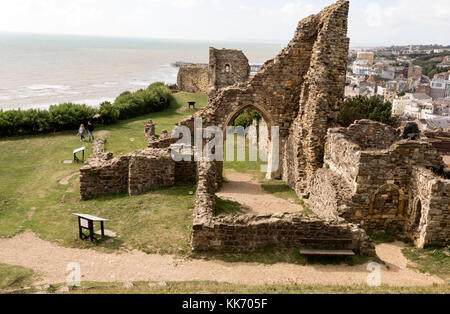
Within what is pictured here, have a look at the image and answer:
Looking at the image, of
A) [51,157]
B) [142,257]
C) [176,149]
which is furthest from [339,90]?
[51,157]

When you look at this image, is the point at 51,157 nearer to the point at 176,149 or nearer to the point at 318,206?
the point at 176,149

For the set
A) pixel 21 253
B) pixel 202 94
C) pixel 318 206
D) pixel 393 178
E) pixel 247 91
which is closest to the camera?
pixel 21 253

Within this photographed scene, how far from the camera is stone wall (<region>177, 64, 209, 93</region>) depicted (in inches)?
2047

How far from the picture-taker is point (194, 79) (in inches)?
2073

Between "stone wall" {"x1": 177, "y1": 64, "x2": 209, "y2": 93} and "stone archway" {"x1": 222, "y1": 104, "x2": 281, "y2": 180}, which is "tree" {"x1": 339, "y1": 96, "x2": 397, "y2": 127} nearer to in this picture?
"stone archway" {"x1": 222, "y1": 104, "x2": 281, "y2": 180}

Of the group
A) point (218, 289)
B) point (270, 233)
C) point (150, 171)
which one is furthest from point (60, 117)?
point (218, 289)

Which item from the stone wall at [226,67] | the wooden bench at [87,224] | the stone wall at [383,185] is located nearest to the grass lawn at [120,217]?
the wooden bench at [87,224]

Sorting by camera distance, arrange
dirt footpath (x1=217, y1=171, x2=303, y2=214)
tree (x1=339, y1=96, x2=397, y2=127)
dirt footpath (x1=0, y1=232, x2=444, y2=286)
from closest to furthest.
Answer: dirt footpath (x1=0, y1=232, x2=444, y2=286) → dirt footpath (x1=217, y1=171, x2=303, y2=214) → tree (x1=339, y1=96, x2=397, y2=127)

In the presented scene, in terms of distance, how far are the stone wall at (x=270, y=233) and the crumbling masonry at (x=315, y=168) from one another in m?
0.03

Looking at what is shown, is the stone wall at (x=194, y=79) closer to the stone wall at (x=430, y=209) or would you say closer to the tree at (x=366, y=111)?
the tree at (x=366, y=111)

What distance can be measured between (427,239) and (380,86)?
439ft

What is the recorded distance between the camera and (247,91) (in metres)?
19.9

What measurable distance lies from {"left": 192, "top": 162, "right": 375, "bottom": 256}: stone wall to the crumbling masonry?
0.03 meters

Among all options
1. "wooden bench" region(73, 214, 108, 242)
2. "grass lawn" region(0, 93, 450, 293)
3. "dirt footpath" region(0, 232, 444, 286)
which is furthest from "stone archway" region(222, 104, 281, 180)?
"dirt footpath" region(0, 232, 444, 286)
